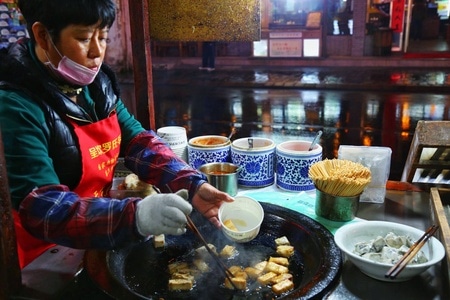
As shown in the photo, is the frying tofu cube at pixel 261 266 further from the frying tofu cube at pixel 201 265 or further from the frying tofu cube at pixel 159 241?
the frying tofu cube at pixel 159 241

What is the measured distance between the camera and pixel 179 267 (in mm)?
2211

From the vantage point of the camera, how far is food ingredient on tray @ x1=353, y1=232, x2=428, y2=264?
1950 mm

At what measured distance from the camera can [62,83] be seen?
85.6 inches

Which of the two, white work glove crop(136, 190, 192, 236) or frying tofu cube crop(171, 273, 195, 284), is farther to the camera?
frying tofu cube crop(171, 273, 195, 284)

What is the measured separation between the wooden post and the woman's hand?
125cm

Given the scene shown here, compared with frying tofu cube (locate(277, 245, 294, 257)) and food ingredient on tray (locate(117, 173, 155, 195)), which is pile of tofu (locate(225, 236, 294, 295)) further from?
food ingredient on tray (locate(117, 173, 155, 195))

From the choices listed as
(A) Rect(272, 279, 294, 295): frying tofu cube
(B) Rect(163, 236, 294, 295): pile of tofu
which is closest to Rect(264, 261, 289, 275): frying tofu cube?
(B) Rect(163, 236, 294, 295): pile of tofu

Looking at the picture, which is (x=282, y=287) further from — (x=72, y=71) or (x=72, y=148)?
(x=72, y=71)

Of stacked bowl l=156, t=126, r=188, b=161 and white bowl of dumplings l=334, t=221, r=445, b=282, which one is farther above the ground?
stacked bowl l=156, t=126, r=188, b=161

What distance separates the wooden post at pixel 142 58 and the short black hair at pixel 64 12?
1166mm

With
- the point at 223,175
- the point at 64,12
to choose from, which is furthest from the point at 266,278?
the point at 64,12

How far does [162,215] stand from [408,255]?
41.7 inches

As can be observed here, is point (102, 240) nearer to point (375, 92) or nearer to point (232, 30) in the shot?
point (232, 30)

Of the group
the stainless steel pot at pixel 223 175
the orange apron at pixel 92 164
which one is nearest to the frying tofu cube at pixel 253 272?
the stainless steel pot at pixel 223 175
